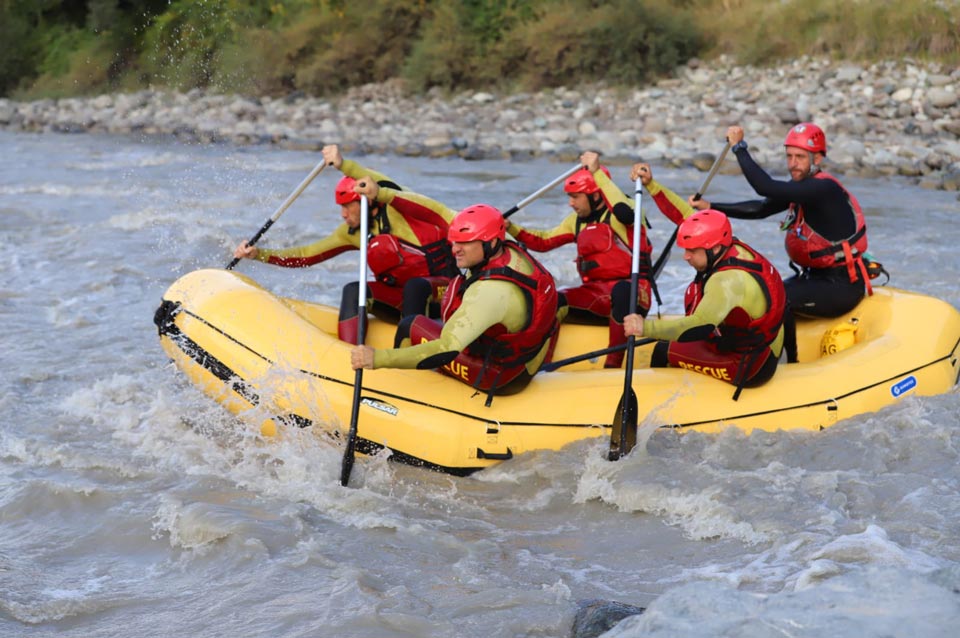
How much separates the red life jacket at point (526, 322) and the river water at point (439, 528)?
46cm

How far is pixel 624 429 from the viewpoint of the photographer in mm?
4984

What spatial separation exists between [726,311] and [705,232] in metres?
0.35

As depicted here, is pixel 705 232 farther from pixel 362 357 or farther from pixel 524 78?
pixel 524 78

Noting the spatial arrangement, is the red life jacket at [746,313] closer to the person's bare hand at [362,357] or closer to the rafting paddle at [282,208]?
the person's bare hand at [362,357]

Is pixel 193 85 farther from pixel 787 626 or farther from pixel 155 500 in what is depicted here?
pixel 787 626

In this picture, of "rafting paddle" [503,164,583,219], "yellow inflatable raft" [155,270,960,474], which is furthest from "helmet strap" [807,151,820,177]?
"rafting paddle" [503,164,583,219]

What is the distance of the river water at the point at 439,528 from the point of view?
12.6 feet

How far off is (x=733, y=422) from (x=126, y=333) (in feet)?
14.3

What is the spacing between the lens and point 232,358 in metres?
5.33

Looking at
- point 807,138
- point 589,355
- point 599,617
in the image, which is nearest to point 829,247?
point 807,138

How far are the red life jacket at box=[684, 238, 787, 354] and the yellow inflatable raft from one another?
0.25 metres

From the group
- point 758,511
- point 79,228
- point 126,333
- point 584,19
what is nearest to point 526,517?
point 758,511

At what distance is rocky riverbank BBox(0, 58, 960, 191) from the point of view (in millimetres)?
14352

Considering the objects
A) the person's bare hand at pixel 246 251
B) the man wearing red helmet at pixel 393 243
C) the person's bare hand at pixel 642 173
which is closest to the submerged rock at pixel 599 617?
the man wearing red helmet at pixel 393 243
